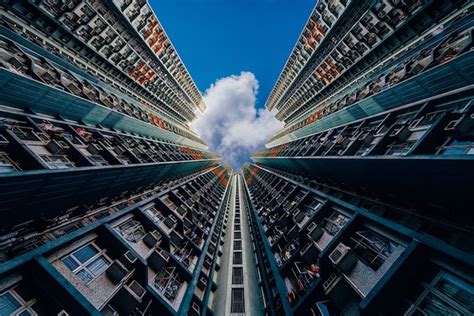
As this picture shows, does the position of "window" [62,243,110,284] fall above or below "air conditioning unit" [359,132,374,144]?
below

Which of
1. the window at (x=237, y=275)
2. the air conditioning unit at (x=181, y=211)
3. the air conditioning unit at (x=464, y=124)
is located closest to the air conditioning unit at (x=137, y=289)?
the air conditioning unit at (x=181, y=211)

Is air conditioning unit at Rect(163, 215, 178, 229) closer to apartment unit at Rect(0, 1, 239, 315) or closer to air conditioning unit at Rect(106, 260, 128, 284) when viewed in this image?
apartment unit at Rect(0, 1, 239, 315)

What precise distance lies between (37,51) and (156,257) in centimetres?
2197

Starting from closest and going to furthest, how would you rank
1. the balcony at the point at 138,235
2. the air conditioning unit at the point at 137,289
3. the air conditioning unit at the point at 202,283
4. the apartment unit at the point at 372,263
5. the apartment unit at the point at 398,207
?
1. the apartment unit at the point at 372,263
2. the apartment unit at the point at 398,207
3. the air conditioning unit at the point at 137,289
4. the balcony at the point at 138,235
5. the air conditioning unit at the point at 202,283

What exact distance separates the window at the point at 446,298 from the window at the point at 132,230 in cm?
1626

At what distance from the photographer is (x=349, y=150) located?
21031 mm

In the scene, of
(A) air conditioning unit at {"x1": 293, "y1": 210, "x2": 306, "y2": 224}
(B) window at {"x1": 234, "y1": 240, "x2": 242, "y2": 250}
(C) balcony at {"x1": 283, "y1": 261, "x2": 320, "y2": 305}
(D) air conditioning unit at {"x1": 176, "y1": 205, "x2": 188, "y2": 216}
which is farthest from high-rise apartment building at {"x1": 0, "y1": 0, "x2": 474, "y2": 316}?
(B) window at {"x1": 234, "y1": 240, "x2": 242, "y2": 250}

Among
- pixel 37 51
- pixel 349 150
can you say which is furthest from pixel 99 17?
pixel 349 150

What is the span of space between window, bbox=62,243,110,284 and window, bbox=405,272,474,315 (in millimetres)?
14869

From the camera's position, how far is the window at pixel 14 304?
25.7 ft

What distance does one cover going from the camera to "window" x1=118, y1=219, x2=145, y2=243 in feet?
51.9

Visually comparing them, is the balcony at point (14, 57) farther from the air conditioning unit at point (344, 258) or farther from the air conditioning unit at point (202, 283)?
the air conditioning unit at point (344, 258)

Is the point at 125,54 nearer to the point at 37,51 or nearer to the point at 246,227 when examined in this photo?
the point at 37,51

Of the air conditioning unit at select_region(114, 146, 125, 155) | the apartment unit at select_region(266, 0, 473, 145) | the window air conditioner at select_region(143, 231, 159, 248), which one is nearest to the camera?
the apartment unit at select_region(266, 0, 473, 145)
